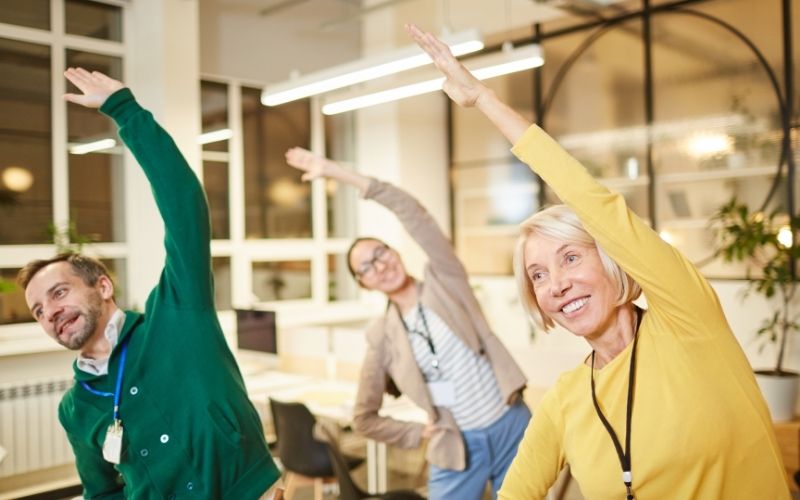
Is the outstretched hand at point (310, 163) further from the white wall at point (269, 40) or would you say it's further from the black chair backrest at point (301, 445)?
the white wall at point (269, 40)

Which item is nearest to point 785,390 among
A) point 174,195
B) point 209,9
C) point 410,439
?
point 410,439

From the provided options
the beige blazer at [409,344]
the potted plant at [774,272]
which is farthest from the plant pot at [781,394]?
the beige blazer at [409,344]

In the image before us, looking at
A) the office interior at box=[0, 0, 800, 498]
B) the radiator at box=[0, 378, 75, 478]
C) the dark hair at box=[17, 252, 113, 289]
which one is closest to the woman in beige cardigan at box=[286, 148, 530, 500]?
the dark hair at box=[17, 252, 113, 289]

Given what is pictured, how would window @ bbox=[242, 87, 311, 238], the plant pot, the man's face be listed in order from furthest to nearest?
window @ bbox=[242, 87, 311, 238]
the plant pot
the man's face

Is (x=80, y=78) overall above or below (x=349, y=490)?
above

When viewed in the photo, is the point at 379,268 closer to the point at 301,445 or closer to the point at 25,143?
the point at 301,445

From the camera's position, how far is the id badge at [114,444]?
171 centimetres

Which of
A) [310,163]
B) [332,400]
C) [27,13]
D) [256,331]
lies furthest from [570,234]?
[27,13]

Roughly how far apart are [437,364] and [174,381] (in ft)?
3.57

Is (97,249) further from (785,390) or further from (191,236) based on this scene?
(785,390)

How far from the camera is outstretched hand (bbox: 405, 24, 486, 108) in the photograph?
4.41 feet

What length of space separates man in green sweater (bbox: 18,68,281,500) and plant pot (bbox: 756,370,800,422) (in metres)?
4.00

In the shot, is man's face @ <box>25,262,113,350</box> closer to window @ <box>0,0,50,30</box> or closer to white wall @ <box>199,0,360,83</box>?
window @ <box>0,0,50,30</box>

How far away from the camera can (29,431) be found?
4887 millimetres
